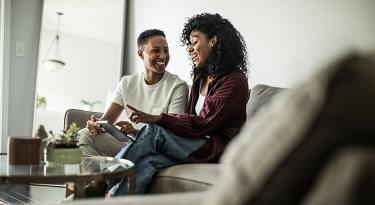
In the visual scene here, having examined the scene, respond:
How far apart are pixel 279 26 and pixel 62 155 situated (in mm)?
1572

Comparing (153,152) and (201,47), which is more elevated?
(201,47)

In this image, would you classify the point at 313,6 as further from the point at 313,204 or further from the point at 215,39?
the point at 313,204

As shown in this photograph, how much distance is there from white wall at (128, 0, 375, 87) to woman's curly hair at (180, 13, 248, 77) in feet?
0.96

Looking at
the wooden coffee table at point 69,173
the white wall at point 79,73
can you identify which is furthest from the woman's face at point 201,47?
the white wall at point 79,73

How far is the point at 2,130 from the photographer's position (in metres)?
3.79

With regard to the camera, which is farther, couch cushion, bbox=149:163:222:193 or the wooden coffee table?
couch cushion, bbox=149:163:222:193

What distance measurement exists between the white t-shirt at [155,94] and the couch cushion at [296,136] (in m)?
2.19

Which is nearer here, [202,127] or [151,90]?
[202,127]

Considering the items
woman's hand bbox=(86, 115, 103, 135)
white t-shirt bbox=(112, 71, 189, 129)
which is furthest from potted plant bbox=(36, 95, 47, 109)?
woman's hand bbox=(86, 115, 103, 135)

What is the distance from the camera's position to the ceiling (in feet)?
12.7

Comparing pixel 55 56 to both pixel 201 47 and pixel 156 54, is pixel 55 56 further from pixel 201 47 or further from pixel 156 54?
pixel 201 47

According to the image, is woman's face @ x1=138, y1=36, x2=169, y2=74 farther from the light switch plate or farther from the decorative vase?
the light switch plate

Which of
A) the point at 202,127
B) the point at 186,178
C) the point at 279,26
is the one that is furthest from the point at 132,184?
the point at 279,26

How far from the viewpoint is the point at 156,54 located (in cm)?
274
